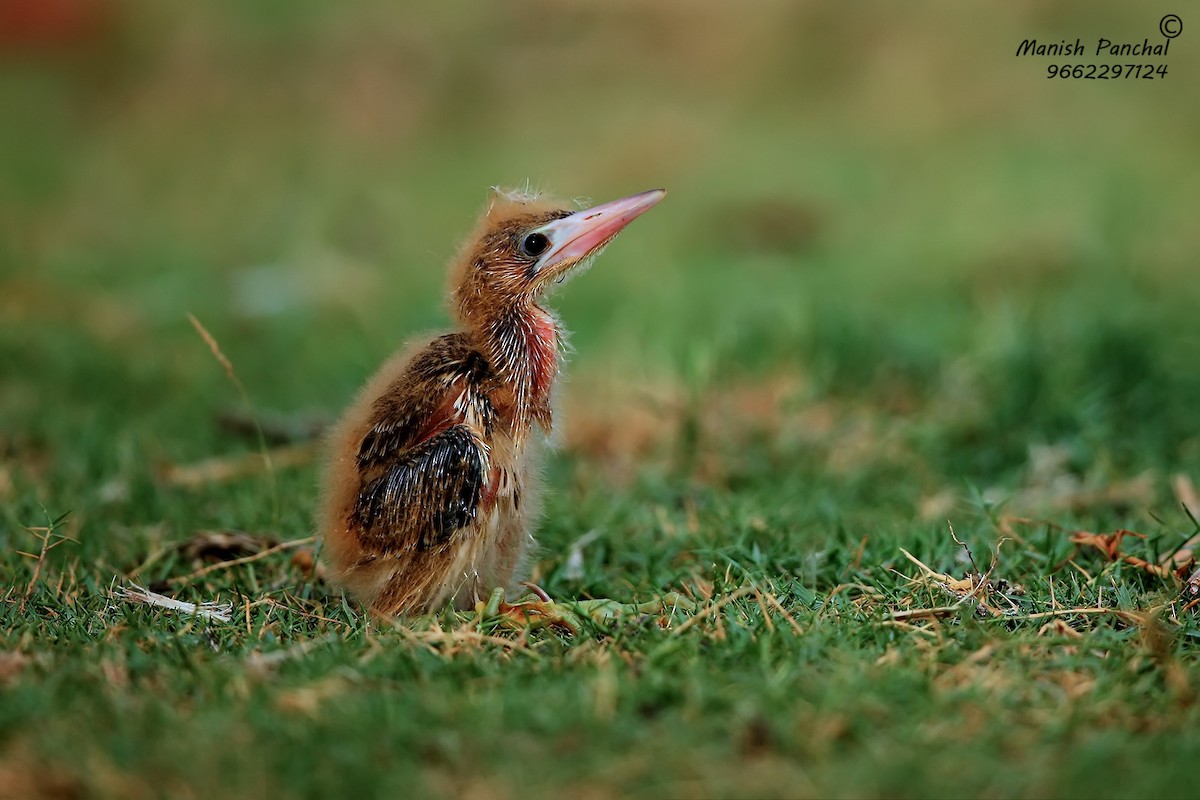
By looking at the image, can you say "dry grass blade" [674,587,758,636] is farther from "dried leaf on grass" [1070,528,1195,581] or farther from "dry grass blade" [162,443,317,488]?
"dry grass blade" [162,443,317,488]

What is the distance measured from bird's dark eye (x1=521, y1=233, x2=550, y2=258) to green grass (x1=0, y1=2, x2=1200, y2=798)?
0.44 m

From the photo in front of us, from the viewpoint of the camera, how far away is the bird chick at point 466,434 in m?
3.40

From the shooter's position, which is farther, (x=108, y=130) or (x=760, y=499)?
(x=108, y=130)

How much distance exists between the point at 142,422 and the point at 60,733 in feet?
10.7

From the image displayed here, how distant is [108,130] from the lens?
412 inches

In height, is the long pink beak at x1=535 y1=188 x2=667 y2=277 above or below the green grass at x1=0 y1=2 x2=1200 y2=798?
above

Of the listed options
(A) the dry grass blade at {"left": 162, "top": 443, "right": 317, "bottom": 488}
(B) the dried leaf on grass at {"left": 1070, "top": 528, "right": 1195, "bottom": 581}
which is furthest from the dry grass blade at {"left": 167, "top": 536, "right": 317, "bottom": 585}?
(B) the dried leaf on grass at {"left": 1070, "top": 528, "right": 1195, "bottom": 581}

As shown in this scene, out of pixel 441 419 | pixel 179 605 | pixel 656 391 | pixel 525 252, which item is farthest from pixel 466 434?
pixel 656 391

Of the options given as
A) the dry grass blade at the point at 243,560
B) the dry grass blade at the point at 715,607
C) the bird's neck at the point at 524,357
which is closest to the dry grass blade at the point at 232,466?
the dry grass blade at the point at 243,560

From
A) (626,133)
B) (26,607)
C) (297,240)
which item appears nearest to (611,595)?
(26,607)

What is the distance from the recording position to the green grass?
8.74 ft

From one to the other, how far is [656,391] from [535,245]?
2.31 metres

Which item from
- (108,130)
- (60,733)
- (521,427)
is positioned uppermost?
(108,130)

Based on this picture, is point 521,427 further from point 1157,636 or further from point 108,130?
point 108,130
